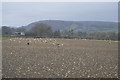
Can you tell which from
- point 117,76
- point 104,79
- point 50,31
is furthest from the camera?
point 50,31

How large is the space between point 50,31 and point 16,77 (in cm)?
9926

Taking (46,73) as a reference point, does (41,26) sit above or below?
above

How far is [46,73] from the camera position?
928 centimetres

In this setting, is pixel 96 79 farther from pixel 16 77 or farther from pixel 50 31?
pixel 50 31

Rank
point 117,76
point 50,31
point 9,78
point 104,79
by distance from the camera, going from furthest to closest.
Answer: point 50,31 < point 117,76 < point 104,79 < point 9,78

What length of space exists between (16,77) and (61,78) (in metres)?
1.54

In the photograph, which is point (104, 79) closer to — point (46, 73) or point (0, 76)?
point (46, 73)

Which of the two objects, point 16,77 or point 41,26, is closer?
point 16,77

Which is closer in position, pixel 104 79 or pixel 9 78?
pixel 9 78

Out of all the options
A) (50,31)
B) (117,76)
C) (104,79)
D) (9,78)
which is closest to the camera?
(9,78)

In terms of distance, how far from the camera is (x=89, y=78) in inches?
339

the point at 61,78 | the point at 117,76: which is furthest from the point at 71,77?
the point at 117,76

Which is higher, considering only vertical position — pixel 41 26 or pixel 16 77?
pixel 41 26

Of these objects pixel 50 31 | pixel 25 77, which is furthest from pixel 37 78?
pixel 50 31
